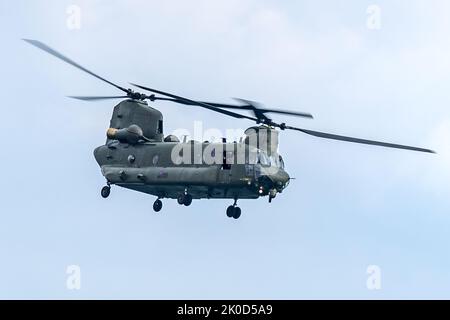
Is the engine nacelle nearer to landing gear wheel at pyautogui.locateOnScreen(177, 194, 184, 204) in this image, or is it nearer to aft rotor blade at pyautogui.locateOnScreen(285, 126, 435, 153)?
landing gear wheel at pyautogui.locateOnScreen(177, 194, 184, 204)

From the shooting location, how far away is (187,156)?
78062 mm

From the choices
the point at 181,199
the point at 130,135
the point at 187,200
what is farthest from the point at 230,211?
the point at 130,135

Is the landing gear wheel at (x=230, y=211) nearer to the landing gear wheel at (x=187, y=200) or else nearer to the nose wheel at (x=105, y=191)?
the landing gear wheel at (x=187, y=200)

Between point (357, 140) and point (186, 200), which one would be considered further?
point (186, 200)

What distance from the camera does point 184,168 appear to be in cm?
7775

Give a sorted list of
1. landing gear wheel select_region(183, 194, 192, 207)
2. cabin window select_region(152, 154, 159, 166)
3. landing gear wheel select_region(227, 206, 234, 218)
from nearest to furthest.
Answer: landing gear wheel select_region(183, 194, 192, 207)
landing gear wheel select_region(227, 206, 234, 218)
cabin window select_region(152, 154, 159, 166)

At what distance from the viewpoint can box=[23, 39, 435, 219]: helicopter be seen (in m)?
74.8

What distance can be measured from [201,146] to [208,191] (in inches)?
111

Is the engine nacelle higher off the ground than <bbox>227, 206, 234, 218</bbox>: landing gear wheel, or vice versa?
the engine nacelle

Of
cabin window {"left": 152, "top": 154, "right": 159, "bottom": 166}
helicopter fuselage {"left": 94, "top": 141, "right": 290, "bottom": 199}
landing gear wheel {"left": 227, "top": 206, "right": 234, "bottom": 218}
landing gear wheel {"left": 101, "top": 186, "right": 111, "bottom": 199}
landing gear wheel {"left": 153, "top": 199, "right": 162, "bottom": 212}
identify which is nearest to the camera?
helicopter fuselage {"left": 94, "top": 141, "right": 290, "bottom": 199}

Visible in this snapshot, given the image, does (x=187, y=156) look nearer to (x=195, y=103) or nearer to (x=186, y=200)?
(x=186, y=200)

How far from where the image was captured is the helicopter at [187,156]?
7475cm

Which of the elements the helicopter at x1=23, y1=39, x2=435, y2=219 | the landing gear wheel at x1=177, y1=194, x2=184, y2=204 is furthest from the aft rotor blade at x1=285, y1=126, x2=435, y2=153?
the landing gear wheel at x1=177, y1=194, x2=184, y2=204

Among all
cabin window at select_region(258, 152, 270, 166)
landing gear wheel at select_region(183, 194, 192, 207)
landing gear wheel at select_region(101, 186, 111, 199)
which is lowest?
landing gear wheel at select_region(183, 194, 192, 207)
